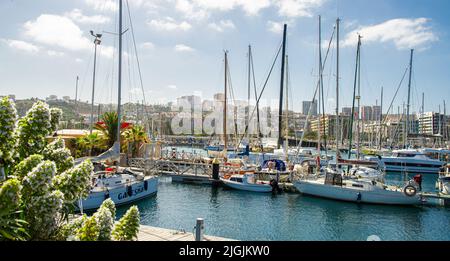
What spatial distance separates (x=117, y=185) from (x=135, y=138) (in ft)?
44.9

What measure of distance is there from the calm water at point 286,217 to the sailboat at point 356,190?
1.94 feet

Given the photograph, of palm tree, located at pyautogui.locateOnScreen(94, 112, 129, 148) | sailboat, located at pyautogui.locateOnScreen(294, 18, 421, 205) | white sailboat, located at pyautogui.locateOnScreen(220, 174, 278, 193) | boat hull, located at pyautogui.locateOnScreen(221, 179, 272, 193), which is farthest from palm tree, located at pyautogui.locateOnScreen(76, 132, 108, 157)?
sailboat, located at pyautogui.locateOnScreen(294, 18, 421, 205)

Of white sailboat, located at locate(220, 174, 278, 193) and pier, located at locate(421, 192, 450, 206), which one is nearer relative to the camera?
pier, located at locate(421, 192, 450, 206)

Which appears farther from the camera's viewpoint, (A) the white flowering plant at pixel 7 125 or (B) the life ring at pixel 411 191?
(B) the life ring at pixel 411 191

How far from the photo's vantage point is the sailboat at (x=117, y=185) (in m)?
19.6

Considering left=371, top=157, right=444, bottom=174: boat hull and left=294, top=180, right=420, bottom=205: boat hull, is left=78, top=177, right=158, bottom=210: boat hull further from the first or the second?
left=371, top=157, right=444, bottom=174: boat hull

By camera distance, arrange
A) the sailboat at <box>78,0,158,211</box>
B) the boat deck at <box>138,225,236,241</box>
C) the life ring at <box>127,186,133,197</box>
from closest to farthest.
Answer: the boat deck at <box>138,225,236,241</box> < the sailboat at <box>78,0,158,211</box> < the life ring at <box>127,186,133,197</box>

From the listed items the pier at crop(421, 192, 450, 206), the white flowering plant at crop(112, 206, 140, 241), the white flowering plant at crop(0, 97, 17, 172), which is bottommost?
the pier at crop(421, 192, 450, 206)

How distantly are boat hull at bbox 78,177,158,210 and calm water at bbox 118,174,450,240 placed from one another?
2.12ft

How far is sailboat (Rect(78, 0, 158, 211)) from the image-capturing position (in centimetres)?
1959

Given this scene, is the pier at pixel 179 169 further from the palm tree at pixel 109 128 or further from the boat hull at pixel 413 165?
the boat hull at pixel 413 165

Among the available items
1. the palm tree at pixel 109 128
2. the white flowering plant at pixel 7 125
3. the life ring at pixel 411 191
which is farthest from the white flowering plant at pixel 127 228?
the palm tree at pixel 109 128

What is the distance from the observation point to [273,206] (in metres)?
23.2
